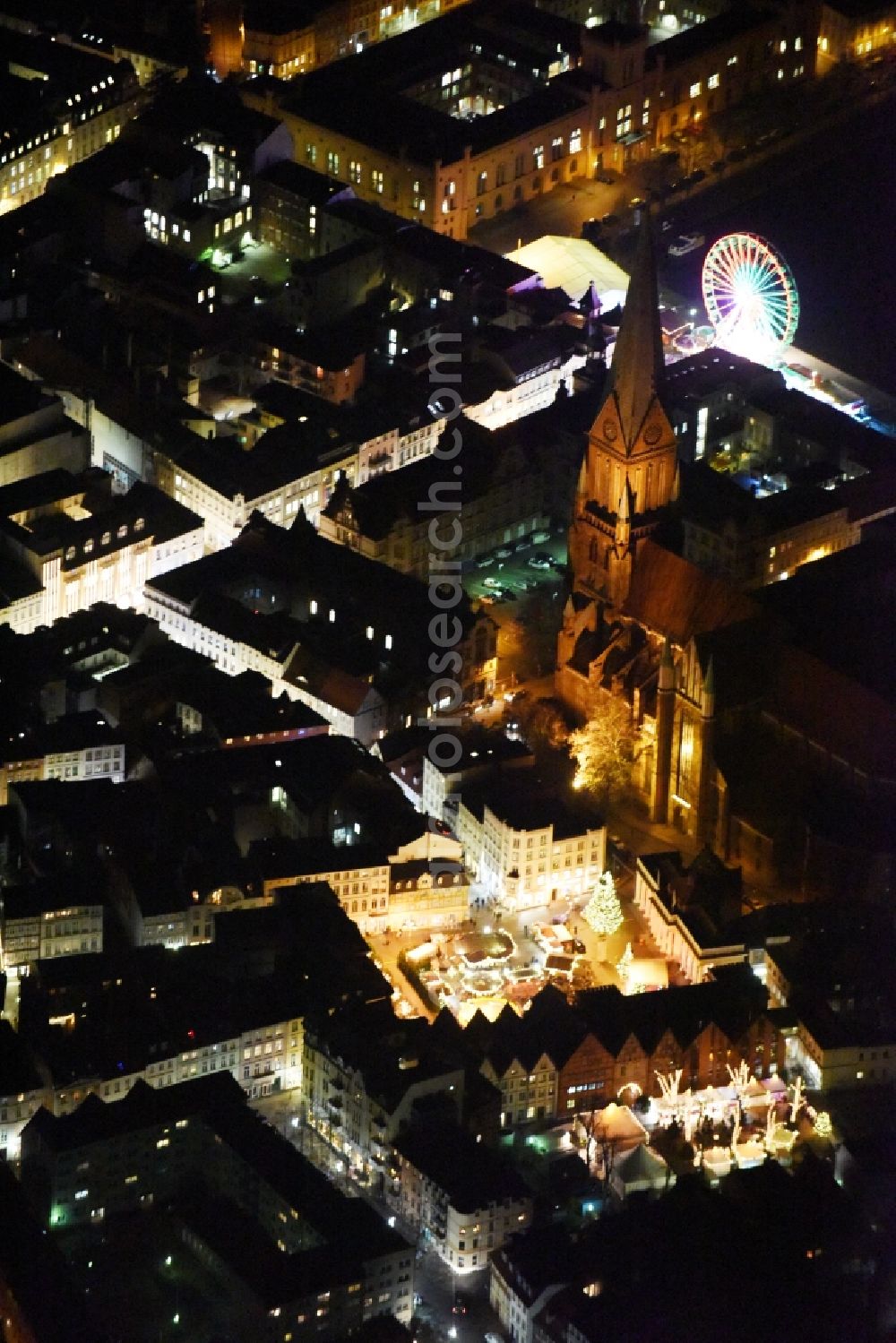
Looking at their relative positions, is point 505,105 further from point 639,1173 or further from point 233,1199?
point 233,1199

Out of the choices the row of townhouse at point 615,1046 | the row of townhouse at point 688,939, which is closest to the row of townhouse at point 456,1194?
the row of townhouse at point 615,1046

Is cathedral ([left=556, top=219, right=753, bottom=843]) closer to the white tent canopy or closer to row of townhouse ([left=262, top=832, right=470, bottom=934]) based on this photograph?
row of townhouse ([left=262, top=832, right=470, bottom=934])

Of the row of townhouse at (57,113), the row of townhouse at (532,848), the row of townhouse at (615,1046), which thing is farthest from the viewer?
the row of townhouse at (57,113)

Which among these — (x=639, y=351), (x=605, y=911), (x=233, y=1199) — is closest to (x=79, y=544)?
(x=639, y=351)

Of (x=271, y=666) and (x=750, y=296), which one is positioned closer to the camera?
(x=271, y=666)

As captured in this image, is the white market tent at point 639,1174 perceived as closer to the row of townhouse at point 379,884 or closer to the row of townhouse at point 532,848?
the row of townhouse at point 379,884

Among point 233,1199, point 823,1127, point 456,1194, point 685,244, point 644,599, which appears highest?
point 644,599

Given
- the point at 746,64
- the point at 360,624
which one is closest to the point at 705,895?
the point at 360,624

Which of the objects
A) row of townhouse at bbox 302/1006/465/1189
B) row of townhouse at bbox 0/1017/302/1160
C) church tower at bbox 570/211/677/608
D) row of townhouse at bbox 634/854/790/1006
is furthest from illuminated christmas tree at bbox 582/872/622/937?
church tower at bbox 570/211/677/608
